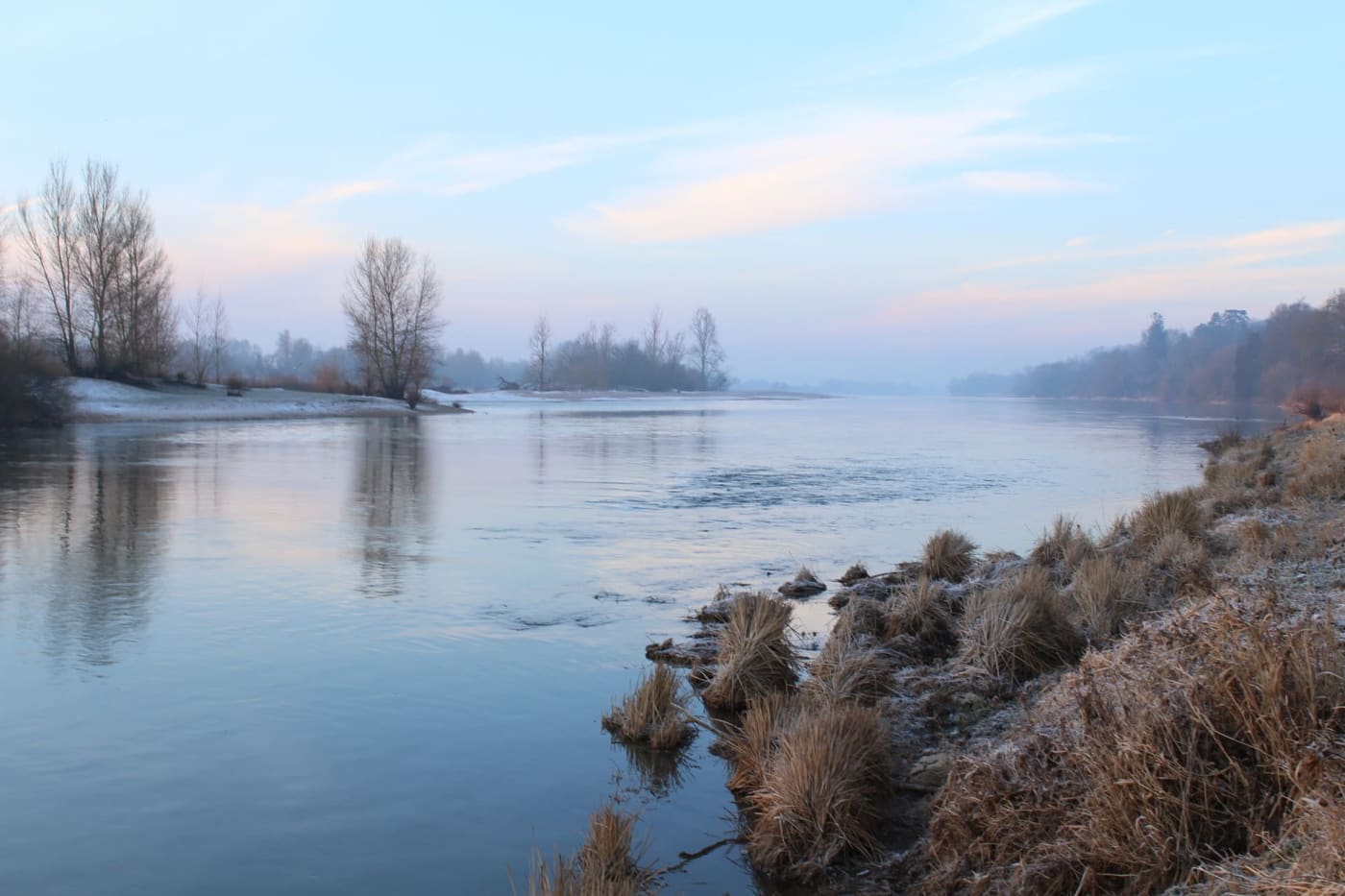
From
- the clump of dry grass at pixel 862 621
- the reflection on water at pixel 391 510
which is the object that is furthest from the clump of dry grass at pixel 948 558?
the reflection on water at pixel 391 510

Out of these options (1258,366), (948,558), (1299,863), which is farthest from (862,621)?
(1258,366)

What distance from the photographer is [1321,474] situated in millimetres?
14227

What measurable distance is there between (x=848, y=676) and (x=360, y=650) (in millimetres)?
4455

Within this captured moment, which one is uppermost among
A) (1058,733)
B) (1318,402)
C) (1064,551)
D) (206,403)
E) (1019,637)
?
(1318,402)

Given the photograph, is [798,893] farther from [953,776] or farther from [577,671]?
[577,671]

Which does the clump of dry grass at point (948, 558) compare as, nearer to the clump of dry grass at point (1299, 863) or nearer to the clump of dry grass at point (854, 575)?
the clump of dry grass at point (854, 575)

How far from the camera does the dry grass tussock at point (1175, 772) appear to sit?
3965 mm

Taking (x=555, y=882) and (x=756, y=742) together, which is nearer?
(x=555, y=882)

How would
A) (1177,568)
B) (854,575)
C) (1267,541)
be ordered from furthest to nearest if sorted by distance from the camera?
(854,575)
(1267,541)
(1177,568)

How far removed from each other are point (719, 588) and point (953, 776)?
20.2 feet

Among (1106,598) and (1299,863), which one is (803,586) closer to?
(1106,598)

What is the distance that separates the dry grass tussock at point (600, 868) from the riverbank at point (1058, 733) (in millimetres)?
755

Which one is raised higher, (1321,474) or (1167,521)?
(1321,474)

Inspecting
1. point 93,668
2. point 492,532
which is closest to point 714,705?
point 93,668
